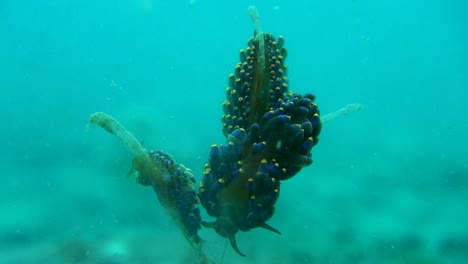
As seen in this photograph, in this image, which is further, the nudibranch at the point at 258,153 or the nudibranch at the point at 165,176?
the nudibranch at the point at 165,176

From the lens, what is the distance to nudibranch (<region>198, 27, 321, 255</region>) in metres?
3.50

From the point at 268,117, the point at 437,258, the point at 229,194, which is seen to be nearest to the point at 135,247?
the point at 229,194

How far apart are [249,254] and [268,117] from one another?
496 cm

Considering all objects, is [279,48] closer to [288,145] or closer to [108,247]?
[288,145]

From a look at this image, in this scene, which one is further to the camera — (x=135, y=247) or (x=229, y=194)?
(x=135, y=247)

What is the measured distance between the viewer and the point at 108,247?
759 centimetres

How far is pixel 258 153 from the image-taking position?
11.8 feet

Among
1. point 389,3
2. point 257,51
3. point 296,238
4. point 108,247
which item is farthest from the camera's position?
point 389,3

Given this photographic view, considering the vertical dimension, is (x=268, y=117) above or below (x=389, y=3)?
below

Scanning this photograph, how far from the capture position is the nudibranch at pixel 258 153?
3.50 meters

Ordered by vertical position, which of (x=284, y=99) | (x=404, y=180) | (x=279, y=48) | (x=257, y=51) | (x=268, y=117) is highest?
(x=404, y=180)

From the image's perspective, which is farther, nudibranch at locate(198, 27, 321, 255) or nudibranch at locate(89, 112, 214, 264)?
nudibranch at locate(89, 112, 214, 264)

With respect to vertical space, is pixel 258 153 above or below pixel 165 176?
above

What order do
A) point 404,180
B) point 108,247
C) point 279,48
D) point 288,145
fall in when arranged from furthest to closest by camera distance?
point 404,180, point 108,247, point 279,48, point 288,145
